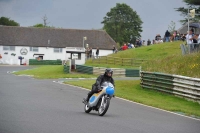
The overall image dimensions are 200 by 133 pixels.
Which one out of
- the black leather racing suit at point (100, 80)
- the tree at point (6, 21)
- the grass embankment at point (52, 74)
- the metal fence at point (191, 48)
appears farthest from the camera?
the tree at point (6, 21)

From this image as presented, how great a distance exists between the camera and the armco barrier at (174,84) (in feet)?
78.3

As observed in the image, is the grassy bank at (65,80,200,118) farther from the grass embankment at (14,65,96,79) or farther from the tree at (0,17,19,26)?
the tree at (0,17,19,26)

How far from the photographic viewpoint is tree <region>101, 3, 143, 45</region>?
123938 millimetres

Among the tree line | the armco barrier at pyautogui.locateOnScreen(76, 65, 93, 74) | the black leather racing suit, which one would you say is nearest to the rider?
the black leather racing suit

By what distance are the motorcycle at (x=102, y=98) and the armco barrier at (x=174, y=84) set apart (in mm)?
8230

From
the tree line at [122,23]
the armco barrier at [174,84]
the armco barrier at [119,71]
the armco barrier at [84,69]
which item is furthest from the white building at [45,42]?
the armco barrier at [174,84]

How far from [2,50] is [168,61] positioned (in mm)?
76040

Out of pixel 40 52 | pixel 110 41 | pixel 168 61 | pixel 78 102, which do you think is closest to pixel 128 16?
pixel 110 41

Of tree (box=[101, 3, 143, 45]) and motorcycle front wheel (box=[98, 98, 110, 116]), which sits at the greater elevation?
tree (box=[101, 3, 143, 45])

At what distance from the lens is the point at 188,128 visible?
14047 millimetres

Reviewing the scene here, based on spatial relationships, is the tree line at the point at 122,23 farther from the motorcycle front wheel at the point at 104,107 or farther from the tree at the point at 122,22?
the motorcycle front wheel at the point at 104,107

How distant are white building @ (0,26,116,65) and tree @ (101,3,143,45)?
49.3 ft

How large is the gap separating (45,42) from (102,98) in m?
91.6

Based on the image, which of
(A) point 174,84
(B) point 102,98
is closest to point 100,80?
(B) point 102,98
